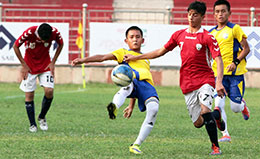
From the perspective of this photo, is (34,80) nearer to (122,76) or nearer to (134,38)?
(134,38)

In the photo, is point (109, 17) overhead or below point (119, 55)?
overhead

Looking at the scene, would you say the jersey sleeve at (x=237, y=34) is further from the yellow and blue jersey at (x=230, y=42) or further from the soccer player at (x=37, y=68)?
the soccer player at (x=37, y=68)

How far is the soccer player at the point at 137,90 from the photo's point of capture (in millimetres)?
6867

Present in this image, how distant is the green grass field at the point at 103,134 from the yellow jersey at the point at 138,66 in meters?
0.93

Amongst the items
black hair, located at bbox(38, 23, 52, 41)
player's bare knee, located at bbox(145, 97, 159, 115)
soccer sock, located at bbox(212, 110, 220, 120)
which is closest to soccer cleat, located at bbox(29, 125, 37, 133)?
black hair, located at bbox(38, 23, 52, 41)

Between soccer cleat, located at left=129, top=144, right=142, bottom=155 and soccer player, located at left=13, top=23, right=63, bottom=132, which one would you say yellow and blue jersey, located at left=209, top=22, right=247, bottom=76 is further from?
soccer player, located at left=13, top=23, right=63, bottom=132

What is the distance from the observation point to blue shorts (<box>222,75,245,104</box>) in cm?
859

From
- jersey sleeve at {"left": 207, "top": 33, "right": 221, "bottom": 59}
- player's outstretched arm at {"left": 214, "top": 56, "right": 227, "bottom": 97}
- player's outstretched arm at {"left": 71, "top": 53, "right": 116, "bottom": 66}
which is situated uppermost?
jersey sleeve at {"left": 207, "top": 33, "right": 221, "bottom": 59}

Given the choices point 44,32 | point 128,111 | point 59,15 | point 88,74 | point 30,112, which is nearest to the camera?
point 128,111

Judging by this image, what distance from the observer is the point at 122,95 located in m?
6.88

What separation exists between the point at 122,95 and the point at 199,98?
0.93 m

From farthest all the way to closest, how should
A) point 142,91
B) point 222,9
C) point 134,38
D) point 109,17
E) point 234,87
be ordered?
point 109,17 < point 234,87 < point 222,9 < point 134,38 < point 142,91

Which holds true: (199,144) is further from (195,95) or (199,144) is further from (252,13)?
(252,13)

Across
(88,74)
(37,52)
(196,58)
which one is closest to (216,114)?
(196,58)
